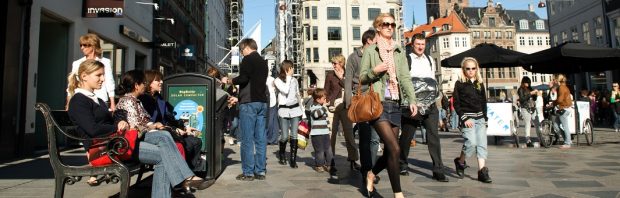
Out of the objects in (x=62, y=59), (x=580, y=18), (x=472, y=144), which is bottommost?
(x=472, y=144)

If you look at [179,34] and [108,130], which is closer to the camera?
[108,130]

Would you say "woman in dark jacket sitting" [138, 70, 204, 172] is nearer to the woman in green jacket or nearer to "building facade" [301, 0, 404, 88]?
the woman in green jacket

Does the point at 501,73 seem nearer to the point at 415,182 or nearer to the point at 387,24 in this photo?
the point at 415,182

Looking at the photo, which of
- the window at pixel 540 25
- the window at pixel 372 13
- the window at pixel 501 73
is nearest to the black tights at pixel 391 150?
the window at pixel 372 13

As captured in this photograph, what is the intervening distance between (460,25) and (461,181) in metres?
81.7

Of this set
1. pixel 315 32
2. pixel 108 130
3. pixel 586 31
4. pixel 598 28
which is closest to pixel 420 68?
pixel 108 130

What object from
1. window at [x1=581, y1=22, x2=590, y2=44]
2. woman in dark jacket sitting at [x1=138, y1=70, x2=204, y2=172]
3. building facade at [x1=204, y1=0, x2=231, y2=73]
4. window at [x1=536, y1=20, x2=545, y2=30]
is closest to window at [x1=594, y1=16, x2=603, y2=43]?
window at [x1=581, y1=22, x2=590, y2=44]

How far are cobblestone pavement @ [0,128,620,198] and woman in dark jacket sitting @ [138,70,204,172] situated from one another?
58 centimetres

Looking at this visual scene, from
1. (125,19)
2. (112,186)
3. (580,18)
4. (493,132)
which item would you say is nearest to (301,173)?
(112,186)

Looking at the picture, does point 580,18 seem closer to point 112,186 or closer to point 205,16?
point 205,16

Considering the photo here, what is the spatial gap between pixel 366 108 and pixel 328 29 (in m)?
60.2

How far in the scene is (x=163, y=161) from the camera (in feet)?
11.3

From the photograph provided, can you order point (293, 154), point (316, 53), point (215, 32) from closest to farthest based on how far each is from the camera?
point (293, 154) < point (215, 32) < point (316, 53)

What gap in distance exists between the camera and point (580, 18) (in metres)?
30.3
